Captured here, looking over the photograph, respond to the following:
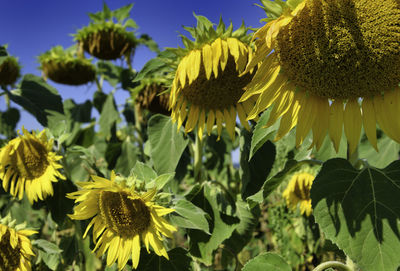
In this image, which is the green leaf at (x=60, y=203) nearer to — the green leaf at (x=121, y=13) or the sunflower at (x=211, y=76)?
the sunflower at (x=211, y=76)

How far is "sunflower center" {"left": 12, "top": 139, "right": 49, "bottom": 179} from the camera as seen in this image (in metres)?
1.53

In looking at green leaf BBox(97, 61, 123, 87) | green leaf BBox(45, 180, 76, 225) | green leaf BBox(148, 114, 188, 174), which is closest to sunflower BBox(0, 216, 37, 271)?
green leaf BBox(45, 180, 76, 225)

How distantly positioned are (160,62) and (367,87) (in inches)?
26.6

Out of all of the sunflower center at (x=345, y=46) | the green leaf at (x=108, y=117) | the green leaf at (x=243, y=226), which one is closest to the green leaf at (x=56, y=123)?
the green leaf at (x=108, y=117)

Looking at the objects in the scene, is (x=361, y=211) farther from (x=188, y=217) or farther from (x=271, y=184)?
(x=188, y=217)

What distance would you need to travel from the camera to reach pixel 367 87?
0.89m

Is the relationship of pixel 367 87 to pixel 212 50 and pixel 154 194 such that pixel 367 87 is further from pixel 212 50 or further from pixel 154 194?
pixel 154 194

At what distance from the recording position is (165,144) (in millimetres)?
1448

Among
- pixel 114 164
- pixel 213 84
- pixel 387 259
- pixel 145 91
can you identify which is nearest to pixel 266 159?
pixel 213 84

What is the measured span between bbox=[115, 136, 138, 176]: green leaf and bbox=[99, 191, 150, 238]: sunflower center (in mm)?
793

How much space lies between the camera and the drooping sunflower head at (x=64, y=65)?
2338 mm

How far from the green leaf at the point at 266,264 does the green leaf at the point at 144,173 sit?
0.43 meters

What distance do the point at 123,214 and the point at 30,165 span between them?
60cm

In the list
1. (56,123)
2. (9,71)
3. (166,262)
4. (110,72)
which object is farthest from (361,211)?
(110,72)
